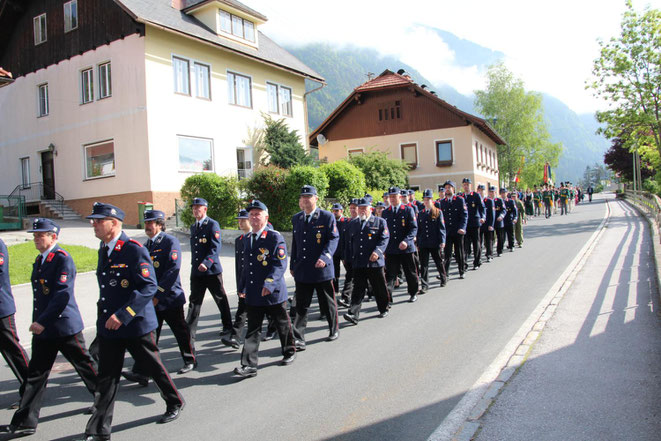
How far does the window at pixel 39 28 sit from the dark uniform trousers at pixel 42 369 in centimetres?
2531

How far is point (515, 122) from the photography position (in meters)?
54.7

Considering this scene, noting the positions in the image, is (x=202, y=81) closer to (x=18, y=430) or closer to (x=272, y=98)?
(x=272, y=98)

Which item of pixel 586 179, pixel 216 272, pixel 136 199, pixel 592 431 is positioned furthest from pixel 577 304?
pixel 586 179

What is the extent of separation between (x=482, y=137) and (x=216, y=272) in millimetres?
39300

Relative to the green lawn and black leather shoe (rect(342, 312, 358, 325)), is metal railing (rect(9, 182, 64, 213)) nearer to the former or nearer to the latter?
the green lawn

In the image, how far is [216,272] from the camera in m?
6.97

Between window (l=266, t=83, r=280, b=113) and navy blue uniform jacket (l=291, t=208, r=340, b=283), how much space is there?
71.2 ft

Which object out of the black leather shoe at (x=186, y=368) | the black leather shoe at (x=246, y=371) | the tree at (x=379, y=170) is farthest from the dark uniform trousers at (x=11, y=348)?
the tree at (x=379, y=170)

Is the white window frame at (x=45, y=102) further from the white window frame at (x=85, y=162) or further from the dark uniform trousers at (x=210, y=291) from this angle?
the dark uniform trousers at (x=210, y=291)

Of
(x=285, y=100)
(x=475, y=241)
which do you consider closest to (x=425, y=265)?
(x=475, y=241)

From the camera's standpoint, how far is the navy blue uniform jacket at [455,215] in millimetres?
11586

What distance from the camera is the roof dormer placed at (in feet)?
80.4

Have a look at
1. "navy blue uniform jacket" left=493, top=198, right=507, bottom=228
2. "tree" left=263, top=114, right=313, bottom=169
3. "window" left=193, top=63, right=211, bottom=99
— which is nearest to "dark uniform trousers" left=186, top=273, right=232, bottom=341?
"navy blue uniform jacket" left=493, top=198, right=507, bottom=228

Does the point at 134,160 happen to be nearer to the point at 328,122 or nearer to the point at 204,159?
the point at 204,159
